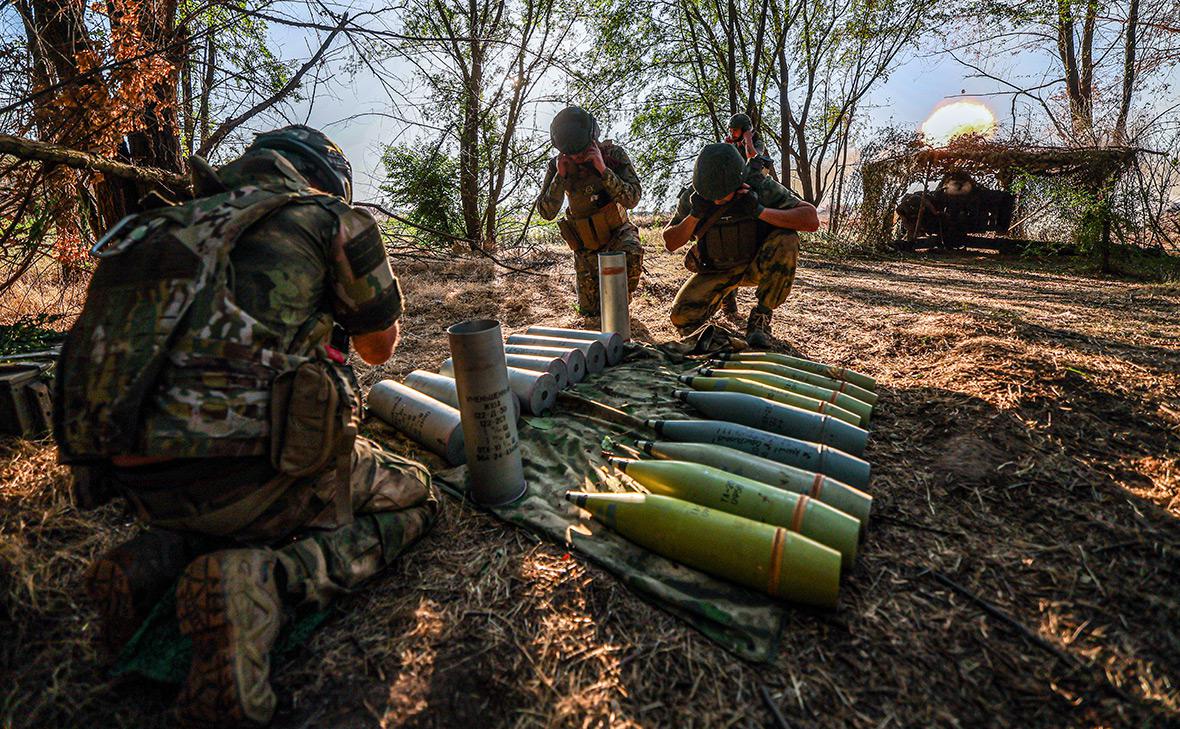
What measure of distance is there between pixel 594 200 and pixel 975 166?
11669mm

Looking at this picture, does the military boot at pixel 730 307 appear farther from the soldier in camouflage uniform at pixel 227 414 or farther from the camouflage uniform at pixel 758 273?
the soldier in camouflage uniform at pixel 227 414

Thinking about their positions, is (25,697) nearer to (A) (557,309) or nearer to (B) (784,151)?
(A) (557,309)

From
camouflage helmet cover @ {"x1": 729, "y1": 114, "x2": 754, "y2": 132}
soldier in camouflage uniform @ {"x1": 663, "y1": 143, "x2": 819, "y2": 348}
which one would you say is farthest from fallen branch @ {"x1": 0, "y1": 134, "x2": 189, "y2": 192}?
camouflage helmet cover @ {"x1": 729, "y1": 114, "x2": 754, "y2": 132}

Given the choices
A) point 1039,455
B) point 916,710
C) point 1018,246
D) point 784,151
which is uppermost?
point 784,151

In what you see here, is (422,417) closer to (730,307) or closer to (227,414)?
(227,414)

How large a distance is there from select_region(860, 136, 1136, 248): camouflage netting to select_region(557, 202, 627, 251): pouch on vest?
32.2 feet

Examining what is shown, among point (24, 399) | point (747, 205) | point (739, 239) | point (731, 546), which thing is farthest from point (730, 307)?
point (24, 399)

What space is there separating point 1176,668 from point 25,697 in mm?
3607

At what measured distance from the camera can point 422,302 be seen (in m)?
7.20

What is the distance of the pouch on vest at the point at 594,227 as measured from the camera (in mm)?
6117

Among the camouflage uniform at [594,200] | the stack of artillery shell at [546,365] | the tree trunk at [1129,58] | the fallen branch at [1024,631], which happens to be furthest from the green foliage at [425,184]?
the tree trunk at [1129,58]

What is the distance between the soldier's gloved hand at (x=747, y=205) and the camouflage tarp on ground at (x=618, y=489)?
161cm

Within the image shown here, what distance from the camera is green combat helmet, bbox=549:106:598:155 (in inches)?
218

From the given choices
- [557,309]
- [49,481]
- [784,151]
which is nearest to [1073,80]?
[784,151]
